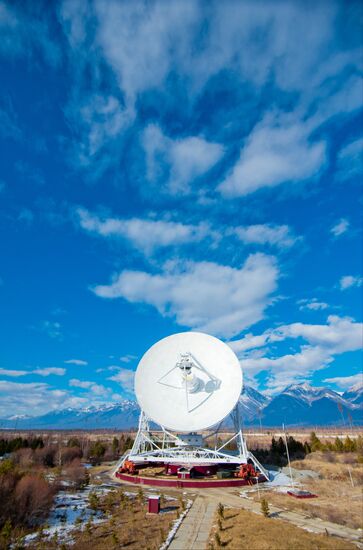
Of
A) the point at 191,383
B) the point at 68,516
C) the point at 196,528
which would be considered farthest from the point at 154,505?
the point at 191,383

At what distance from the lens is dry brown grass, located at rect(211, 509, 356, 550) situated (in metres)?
18.0

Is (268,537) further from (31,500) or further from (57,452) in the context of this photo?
(57,452)

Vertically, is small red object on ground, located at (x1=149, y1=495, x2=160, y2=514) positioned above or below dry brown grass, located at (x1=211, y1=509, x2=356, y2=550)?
above

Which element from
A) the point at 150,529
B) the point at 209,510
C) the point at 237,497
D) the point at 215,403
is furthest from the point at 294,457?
the point at 150,529

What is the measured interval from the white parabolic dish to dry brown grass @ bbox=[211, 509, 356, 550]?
16.0 m

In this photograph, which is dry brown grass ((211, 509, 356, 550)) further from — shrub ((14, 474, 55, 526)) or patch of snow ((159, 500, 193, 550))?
shrub ((14, 474, 55, 526))

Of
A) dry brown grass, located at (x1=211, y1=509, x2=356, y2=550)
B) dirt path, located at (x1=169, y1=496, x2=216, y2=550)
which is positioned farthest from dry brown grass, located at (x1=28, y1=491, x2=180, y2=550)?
dry brown grass, located at (x1=211, y1=509, x2=356, y2=550)

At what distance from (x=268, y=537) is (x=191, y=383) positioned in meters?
23.2

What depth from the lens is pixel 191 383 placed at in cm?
4219

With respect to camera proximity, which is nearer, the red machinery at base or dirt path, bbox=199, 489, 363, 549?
dirt path, bbox=199, 489, 363, 549

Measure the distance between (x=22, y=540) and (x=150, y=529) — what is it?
7140 mm

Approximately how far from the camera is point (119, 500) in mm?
30031

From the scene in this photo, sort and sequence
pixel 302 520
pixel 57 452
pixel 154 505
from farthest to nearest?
pixel 57 452 < pixel 154 505 < pixel 302 520

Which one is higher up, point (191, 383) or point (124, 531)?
point (191, 383)
